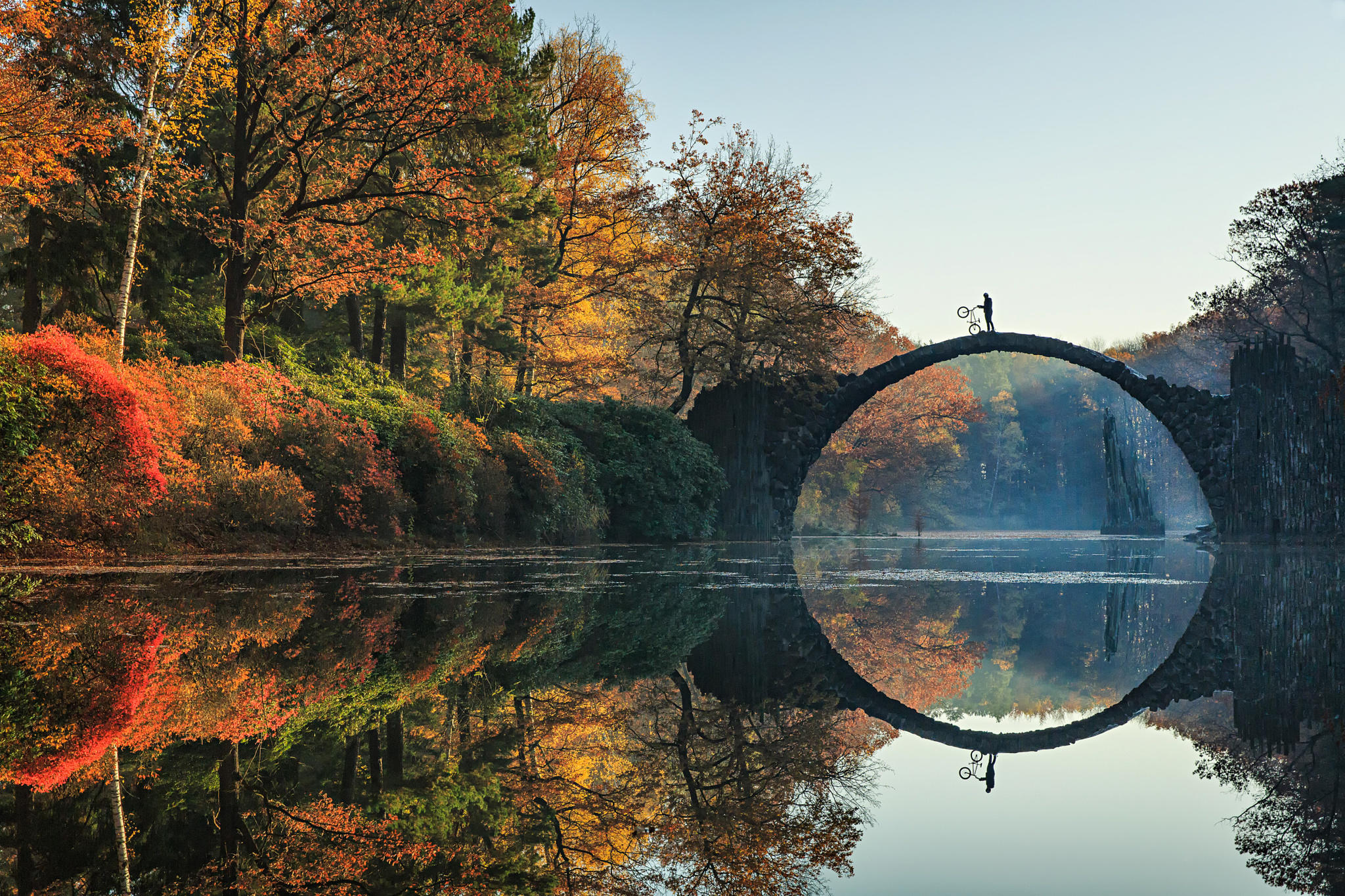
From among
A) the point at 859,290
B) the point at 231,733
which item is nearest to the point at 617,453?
the point at 859,290

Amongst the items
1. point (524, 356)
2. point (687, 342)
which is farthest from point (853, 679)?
point (524, 356)

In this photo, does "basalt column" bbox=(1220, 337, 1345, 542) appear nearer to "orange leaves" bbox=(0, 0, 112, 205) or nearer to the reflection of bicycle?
the reflection of bicycle

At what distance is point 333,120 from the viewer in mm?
17750

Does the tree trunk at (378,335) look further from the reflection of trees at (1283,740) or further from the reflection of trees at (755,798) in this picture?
the reflection of trees at (755,798)

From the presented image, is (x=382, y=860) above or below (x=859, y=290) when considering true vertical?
below

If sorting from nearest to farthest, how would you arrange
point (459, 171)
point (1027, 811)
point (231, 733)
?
point (1027, 811) → point (231, 733) → point (459, 171)

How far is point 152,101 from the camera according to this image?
15.5 metres

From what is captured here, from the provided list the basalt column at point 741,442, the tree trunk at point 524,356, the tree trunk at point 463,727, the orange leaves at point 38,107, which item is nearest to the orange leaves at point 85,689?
the tree trunk at point 463,727

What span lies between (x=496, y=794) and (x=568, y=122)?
107 ft

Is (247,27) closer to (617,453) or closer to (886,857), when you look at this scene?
(617,453)

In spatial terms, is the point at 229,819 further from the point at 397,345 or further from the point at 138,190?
the point at 397,345

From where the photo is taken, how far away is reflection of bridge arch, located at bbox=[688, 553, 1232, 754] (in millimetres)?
3998

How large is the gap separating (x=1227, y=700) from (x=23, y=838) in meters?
4.97

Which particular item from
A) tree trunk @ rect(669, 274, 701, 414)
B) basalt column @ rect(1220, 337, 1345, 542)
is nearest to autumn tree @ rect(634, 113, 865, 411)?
tree trunk @ rect(669, 274, 701, 414)
